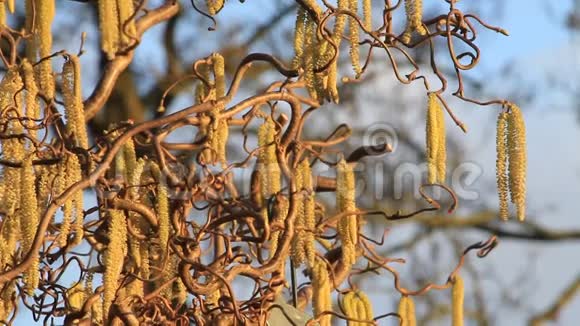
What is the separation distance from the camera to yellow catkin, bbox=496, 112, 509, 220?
3.19 ft

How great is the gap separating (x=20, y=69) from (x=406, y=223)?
13.3ft

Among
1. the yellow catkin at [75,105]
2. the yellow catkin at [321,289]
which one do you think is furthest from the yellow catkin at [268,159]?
the yellow catkin at [75,105]

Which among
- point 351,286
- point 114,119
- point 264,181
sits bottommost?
point 351,286

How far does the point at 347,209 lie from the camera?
1.06 metres

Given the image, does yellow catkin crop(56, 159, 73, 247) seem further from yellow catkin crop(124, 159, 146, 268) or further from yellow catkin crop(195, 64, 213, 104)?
yellow catkin crop(195, 64, 213, 104)

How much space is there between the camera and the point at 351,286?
1.15 meters

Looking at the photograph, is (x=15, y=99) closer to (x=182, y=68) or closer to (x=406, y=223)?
(x=182, y=68)

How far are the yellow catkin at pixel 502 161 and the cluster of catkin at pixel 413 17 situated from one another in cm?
12

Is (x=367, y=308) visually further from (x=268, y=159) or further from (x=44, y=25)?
(x=44, y=25)

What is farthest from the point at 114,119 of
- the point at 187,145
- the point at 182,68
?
the point at 187,145

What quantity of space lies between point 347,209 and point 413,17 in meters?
0.22

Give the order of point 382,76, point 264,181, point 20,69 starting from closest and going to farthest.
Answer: point 20,69 < point 264,181 < point 382,76

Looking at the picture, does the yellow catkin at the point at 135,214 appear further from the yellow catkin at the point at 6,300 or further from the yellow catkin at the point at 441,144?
the yellow catkin at the point at 441,144

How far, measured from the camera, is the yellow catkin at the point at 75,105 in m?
0.86
